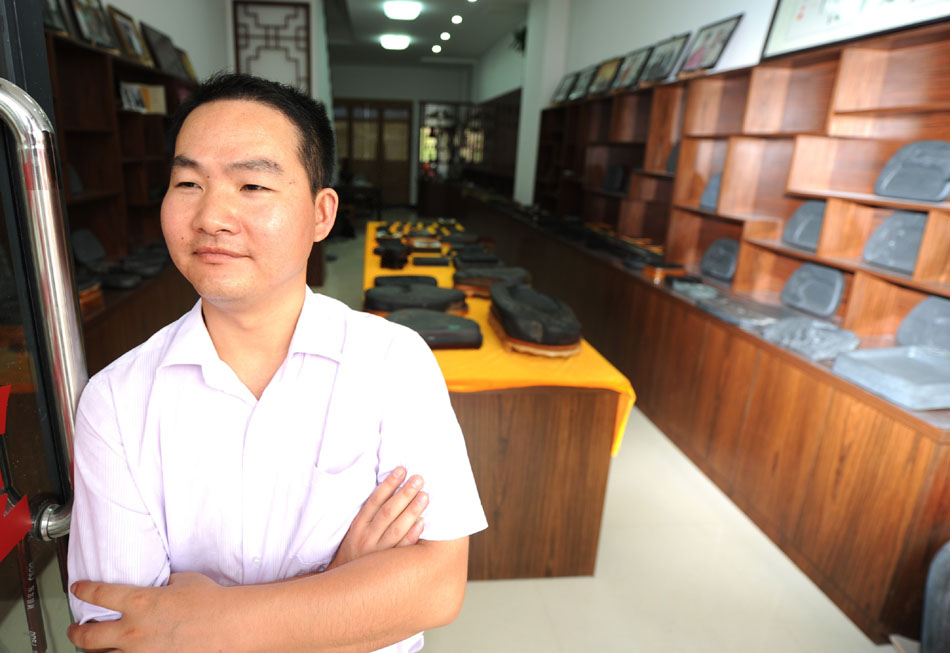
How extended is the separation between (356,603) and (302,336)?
14.9 inches

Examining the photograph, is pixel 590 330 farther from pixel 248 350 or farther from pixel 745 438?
pixel 248 350

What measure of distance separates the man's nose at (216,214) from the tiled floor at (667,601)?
4.86 ft

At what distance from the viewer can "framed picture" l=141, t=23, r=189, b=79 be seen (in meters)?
4.34

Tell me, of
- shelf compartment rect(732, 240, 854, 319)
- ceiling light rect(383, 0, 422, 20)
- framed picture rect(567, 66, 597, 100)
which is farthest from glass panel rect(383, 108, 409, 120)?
shelf compartment rect(732, 240, 854, 319)

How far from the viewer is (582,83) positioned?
18.9 ft

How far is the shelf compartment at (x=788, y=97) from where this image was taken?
2891 mm

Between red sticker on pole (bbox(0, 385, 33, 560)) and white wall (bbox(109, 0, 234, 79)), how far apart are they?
410 centimetres

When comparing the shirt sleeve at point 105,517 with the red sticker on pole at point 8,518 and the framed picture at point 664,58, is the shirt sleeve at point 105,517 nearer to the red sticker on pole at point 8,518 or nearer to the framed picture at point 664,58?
the red sticker on pole at point 8,518

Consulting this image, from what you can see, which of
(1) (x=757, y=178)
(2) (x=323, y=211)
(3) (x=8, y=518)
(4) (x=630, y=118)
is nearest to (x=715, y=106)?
(1) (x=757, y=178)

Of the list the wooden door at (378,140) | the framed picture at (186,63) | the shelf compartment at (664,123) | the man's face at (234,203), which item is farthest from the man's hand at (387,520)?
the wooden door at (378,140)

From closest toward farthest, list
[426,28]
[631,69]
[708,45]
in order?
[708,45] → [631,69] → [426,28]

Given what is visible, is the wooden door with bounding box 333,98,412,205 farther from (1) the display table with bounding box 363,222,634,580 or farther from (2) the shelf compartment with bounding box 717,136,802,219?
(1) the display table with bounding box 363,222,634,580

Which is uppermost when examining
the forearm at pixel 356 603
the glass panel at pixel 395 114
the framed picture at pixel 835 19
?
the glass panel at pixel 395 114

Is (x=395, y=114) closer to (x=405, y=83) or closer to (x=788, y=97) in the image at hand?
(x=405, y=83)
